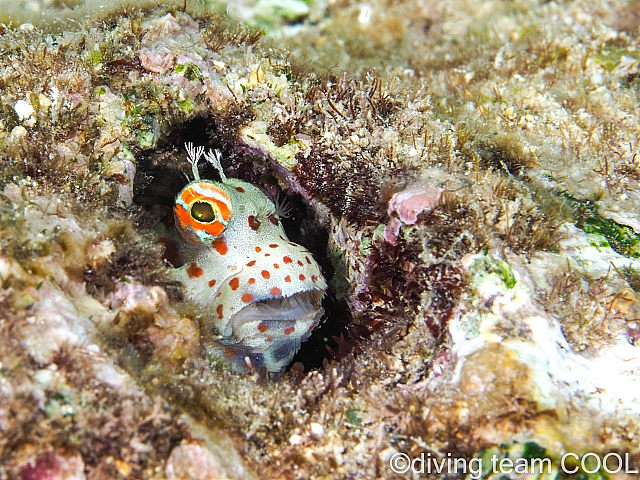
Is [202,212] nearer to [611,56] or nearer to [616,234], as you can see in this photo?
[616,234]

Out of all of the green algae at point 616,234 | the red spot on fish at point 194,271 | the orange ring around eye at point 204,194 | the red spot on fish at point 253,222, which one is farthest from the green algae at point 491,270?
the red spot on fish at point 194,271

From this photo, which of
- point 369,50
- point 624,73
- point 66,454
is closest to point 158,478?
point 66,454

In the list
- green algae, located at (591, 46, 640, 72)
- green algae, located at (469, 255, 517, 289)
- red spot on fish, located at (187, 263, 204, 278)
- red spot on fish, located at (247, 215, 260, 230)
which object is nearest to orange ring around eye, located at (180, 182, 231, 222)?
red spot on fish, located at (247, 215, 260, 230)

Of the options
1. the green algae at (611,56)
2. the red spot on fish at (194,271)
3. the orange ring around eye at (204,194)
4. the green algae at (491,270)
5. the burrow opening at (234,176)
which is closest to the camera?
the green algae at (491,270)

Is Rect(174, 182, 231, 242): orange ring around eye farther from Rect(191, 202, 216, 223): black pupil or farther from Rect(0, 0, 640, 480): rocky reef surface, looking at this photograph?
Rect(0, 0, 640, 480): rocky reef surface

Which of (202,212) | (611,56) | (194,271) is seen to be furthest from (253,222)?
(611,56)

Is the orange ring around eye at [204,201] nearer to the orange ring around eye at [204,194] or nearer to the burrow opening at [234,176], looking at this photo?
the orange ring around eye at [204,194]
